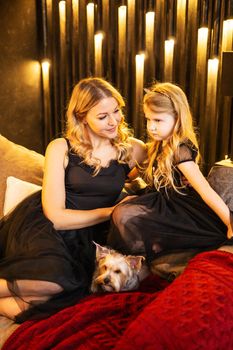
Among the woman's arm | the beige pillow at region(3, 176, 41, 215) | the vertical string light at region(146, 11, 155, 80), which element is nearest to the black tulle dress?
the woman's arm

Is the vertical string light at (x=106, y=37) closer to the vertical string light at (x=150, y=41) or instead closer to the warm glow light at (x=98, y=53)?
the warm glow light at (x=98, y=53)

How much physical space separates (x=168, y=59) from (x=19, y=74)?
1.55m

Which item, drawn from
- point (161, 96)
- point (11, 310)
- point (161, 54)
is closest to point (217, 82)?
point (161, 54)

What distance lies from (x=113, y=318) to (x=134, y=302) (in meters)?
0.10

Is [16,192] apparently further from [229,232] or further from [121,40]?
[121,40]

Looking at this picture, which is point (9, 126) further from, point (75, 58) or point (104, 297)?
point (104, 297)

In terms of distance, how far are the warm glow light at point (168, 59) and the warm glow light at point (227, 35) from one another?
0.42 metres

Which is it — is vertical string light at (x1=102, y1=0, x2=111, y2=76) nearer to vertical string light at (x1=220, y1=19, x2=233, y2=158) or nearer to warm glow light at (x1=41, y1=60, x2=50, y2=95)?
warm glow light at (x1=41, y1=60, x2=50, y2=95)

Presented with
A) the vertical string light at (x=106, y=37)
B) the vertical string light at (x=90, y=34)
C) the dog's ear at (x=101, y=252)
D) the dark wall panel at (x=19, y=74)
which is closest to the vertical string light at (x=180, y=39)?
the vertical string light at (x=106, y=37)

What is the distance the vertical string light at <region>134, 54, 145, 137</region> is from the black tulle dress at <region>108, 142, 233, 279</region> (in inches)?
64.1

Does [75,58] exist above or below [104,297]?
above

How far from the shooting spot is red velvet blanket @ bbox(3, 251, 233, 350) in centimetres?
112

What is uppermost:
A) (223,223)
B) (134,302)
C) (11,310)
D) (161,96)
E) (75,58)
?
(75,58)

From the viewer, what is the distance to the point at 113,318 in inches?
52.7
